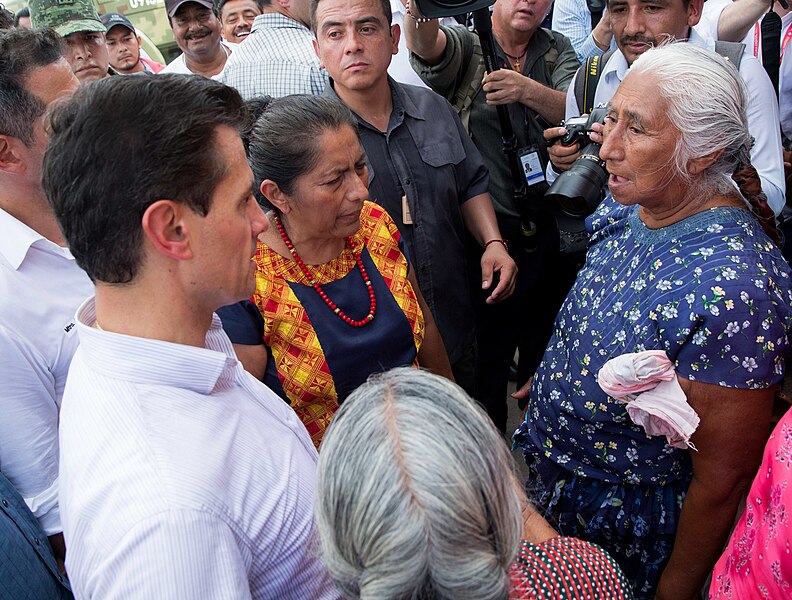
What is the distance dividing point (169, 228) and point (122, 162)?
11 centimetres

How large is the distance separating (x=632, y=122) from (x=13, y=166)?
151 centimetres

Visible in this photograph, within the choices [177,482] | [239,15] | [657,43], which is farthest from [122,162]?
[239,15]

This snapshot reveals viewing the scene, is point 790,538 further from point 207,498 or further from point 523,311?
point 523,311

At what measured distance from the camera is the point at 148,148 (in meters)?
0.91

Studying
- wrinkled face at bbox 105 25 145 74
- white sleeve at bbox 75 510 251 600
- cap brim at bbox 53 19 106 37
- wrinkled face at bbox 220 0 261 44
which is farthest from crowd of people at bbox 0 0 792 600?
wrinkled face at bbox 105 25 145 74

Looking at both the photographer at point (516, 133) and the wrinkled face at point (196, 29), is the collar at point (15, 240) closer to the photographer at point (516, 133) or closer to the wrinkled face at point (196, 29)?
the photographer at point (516, 133)

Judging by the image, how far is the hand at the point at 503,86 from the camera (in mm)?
2438

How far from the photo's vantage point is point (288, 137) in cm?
162

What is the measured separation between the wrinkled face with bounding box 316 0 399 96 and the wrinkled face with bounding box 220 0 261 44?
2230mm

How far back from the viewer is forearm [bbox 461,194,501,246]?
2.38 m

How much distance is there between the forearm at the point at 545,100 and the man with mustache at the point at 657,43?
59 millimetres

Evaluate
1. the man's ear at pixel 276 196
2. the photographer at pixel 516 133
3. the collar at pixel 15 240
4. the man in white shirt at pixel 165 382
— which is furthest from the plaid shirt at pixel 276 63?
the man in white shirt at pixel 165 382

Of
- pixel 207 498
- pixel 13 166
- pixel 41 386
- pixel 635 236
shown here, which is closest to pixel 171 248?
pixel 207 498

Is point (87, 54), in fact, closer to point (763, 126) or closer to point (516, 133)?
point (516, 133)
